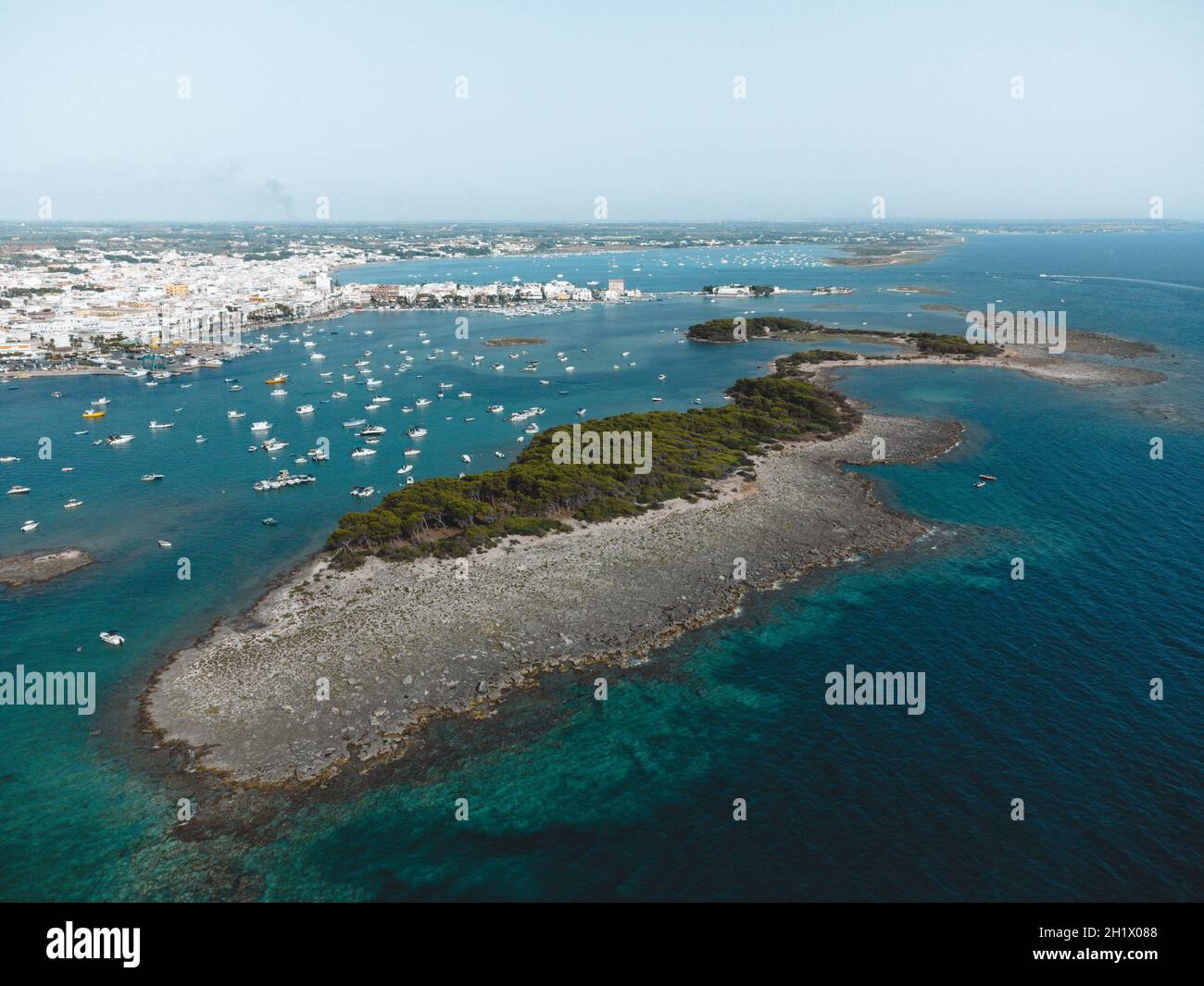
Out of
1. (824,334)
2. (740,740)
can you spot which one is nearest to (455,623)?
(740,740)

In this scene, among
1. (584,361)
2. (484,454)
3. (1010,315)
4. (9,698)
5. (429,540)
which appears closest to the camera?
(9,698)

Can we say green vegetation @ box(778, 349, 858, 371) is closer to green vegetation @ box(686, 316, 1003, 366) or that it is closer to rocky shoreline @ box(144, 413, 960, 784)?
green vegetation @ box(686, 316, 1003, 366)

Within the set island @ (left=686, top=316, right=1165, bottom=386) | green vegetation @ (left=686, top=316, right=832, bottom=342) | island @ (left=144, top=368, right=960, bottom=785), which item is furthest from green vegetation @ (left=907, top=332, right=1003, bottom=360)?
island @ (left=144, top=368, right=960, bottom=785)

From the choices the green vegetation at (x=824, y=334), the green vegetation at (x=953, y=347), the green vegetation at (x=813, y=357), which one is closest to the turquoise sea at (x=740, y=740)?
the green vegetation at (x=813, y=357)

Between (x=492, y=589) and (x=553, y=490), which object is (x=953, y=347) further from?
(x=492, y=589)

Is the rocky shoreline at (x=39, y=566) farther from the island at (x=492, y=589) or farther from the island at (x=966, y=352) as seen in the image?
the island at (x=966, y=352)

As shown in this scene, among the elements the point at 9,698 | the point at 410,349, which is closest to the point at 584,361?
the point at 410,349
